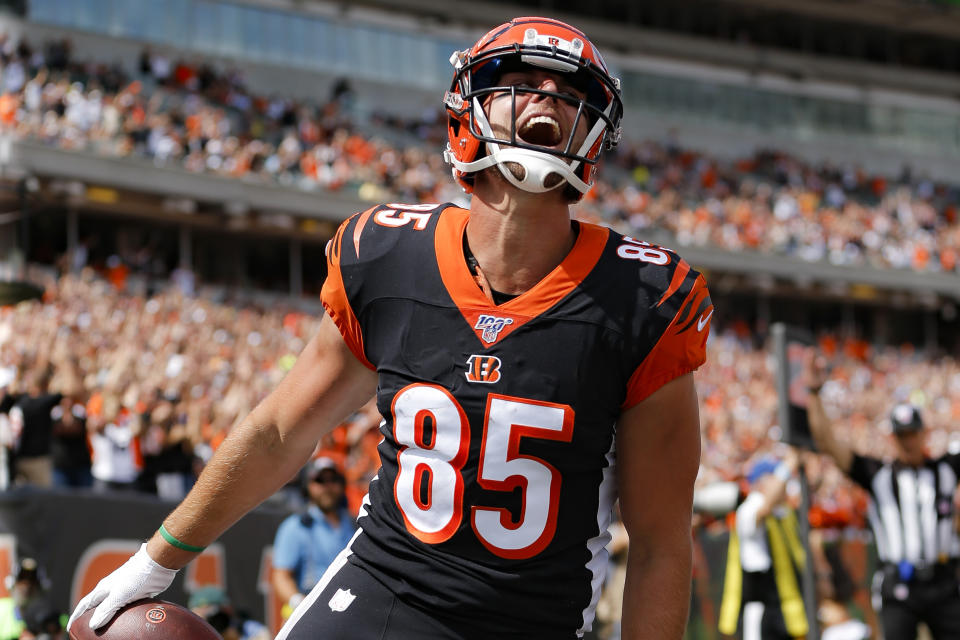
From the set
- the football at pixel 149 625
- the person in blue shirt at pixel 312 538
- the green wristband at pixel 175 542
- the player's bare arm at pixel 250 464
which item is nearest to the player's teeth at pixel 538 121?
the player's bare arm at pixel 250 464

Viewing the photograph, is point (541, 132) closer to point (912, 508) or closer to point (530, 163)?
point (530, 163)

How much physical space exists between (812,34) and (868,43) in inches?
88.0

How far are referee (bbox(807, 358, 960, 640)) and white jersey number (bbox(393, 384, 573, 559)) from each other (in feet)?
14.6

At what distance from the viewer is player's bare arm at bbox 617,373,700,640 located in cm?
233

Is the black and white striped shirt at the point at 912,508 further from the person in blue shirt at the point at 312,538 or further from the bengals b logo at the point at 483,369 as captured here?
the bengals b logo at the point at 483,369

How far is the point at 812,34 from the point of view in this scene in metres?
33.7

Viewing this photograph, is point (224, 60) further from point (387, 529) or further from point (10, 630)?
point (387, 529)

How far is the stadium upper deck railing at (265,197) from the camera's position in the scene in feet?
60.0

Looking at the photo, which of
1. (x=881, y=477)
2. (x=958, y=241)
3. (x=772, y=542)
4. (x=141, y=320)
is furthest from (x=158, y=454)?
(x=958, y=241)

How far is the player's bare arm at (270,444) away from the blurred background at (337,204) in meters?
3.50

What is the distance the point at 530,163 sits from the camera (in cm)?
230

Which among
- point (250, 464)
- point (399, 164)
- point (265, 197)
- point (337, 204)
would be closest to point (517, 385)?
point (250, 464)

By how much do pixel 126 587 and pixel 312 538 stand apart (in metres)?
3.63

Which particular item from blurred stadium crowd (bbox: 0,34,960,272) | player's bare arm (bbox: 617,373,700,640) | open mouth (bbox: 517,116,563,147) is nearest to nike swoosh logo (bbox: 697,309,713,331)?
player's bare arm (bbox: 617,373,700,640)
